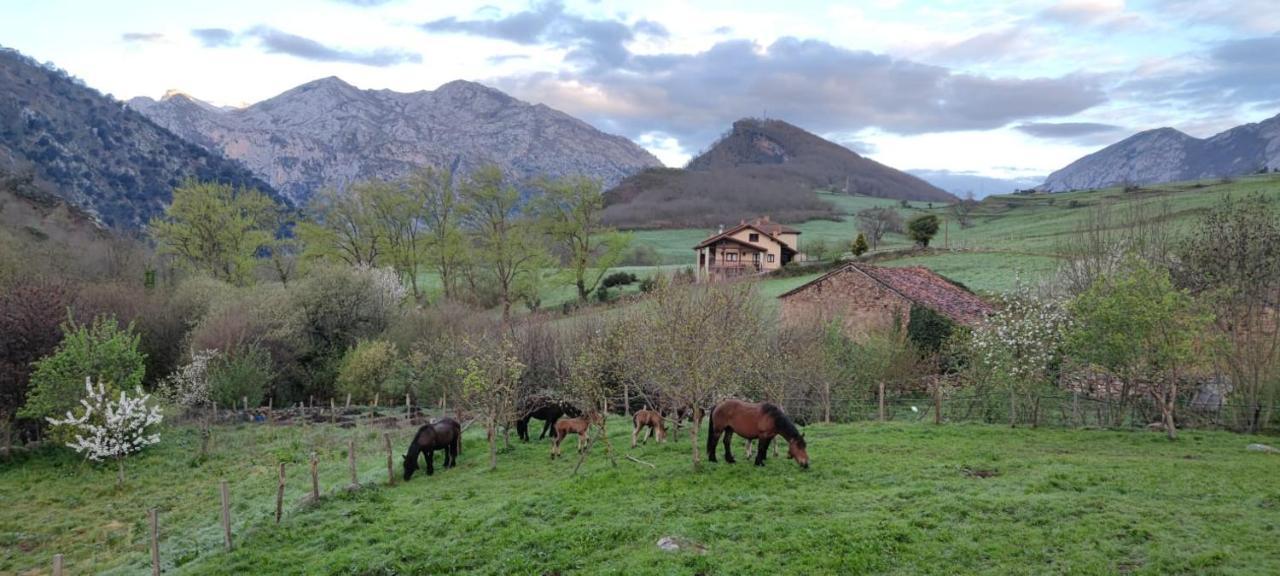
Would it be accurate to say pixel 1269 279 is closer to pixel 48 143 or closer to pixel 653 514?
pixel 653 514

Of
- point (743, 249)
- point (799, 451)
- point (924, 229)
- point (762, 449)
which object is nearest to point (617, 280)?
point (743, 249)

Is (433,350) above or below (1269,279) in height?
below

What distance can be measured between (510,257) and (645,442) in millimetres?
37166

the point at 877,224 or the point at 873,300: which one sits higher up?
the point at 877,224

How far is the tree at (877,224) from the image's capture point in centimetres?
8662

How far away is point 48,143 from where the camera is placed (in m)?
102

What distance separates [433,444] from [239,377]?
19350mm

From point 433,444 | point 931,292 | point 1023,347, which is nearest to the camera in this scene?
point 433,444

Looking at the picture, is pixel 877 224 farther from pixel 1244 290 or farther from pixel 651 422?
pixel 651 422

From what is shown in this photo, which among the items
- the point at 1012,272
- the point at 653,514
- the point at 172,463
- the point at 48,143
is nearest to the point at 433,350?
the point at 172,463

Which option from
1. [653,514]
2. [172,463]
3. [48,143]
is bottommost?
[172,463]

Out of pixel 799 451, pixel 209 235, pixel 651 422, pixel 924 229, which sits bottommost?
pixel 651 422

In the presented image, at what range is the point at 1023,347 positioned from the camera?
23.9 meters

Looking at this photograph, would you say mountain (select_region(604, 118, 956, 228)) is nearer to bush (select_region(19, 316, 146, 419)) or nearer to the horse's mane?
bush (select_region(19, 316, 146, 419))
